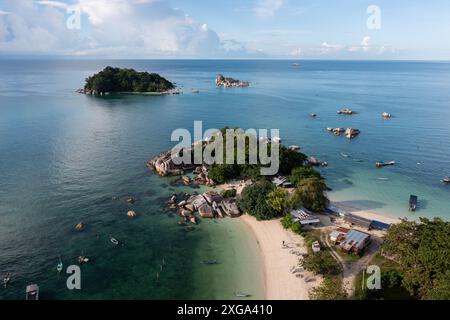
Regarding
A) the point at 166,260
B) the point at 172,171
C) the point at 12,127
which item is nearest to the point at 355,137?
the point at 172,171

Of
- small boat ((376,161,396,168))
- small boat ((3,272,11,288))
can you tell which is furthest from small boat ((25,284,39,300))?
small boat ((376,161,396,168))

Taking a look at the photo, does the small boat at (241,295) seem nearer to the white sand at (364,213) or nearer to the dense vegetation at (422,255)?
the dense vegetation at (422,255)

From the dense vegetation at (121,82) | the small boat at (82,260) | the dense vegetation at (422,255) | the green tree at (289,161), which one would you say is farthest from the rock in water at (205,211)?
the dense vegetation at (121,82)

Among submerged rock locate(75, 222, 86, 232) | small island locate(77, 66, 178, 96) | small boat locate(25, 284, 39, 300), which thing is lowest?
small boat locate(25, 284, 39, 300)

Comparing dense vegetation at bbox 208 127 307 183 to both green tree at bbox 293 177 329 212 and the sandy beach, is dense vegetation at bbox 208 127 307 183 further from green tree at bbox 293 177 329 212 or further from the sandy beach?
the sandy beach

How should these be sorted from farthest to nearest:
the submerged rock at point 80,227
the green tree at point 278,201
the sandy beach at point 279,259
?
the green tree at point 278,201, the submerged rock at point 80,227, the sandy beach at point 279,259
